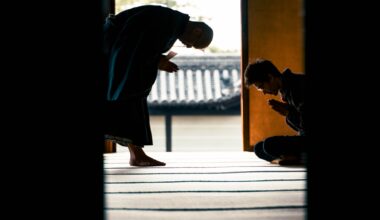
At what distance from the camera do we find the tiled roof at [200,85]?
23.3ft

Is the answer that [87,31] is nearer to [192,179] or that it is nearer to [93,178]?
[93,178]

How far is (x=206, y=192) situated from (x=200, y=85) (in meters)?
5.81

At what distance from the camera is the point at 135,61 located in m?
2.95

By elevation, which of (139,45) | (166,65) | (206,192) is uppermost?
(139,45)

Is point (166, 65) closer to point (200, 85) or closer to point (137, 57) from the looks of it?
point (137, 57)

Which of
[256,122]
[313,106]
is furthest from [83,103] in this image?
[256,122]

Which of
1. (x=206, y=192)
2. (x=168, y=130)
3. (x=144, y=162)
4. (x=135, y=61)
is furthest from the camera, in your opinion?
(x=168, y=130)

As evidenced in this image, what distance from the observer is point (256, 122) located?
4418mm

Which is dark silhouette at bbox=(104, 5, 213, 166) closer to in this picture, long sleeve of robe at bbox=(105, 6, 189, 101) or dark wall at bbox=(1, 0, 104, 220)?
long sleeve of robe at bbox=(105, 6, 189, 101)

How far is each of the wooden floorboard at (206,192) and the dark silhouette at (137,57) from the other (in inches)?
10.0

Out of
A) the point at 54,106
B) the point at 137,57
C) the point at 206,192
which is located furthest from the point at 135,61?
the point at 54,106

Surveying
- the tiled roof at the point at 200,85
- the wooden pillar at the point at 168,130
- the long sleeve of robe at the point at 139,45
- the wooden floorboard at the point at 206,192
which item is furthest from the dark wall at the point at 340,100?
the tiled roof at the point at 200,85

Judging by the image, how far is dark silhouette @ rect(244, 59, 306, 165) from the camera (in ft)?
9.91

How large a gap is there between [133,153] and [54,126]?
6.74ft
